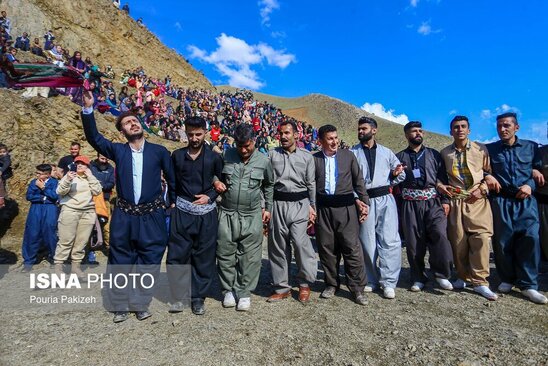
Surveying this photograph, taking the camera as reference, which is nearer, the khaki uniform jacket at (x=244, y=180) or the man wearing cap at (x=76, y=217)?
the khaki uniform jacket at (x=244, y=180)

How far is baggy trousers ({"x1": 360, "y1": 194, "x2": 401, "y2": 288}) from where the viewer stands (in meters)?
4.09

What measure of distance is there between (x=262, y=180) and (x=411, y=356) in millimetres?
2343

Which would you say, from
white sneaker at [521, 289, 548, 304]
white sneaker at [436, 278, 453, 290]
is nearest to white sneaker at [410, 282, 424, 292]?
white sneaker at [436, 278, 453, 290]

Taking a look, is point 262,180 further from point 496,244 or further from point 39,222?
point 39,222

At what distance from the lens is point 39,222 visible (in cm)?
536

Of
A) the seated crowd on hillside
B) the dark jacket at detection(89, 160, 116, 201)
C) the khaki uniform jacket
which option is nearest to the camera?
the khaki uniform jacket

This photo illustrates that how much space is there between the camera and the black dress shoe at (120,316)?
11.1 ft

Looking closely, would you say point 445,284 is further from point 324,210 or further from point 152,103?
point 152,103

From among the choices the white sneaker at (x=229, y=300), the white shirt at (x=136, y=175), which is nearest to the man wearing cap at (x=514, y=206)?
the white sneaker at (x=229, y=300)

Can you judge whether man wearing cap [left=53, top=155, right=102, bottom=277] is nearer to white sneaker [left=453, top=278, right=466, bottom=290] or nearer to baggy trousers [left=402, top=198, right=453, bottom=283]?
baggy trousers [left=402, top=198, right=453, bottom=283]

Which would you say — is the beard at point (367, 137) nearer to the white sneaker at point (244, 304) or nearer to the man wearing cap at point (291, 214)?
the man wearing cap at point (291, 214)

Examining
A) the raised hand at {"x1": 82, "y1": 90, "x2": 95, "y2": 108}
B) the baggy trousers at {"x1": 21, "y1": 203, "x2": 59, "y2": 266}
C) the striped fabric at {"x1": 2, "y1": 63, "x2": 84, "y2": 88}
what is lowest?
the baggy trousers at {"x1": 21, "y1": 203, "x2": 59, "y2": 266}

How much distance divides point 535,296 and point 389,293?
1.67 m

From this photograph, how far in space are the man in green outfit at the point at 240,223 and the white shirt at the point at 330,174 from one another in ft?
2.56
